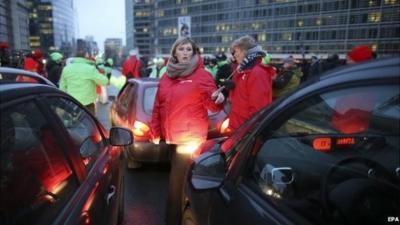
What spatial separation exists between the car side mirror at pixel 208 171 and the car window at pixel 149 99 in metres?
3.26

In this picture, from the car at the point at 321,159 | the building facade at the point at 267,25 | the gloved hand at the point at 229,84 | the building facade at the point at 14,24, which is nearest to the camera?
the car at the point at 321,159

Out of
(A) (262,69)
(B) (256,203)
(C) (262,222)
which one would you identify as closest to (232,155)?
(B) (256,203)

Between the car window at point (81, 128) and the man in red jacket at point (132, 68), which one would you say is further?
the man in red jacket at point (132, 68)

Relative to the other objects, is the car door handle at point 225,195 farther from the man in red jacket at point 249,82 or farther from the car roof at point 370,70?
the man in red jacket at point 249,82

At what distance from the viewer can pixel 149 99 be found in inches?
248

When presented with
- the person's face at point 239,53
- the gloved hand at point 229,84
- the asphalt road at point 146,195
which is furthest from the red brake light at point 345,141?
the asphalt road at point 146,195

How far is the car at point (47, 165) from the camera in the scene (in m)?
1.63

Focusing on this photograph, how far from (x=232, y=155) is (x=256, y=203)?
0.49 metres

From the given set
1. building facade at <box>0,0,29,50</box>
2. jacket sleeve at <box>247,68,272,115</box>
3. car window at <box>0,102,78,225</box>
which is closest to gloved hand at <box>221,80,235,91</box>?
jacket sleeve at <box>247,68,272,115</box>

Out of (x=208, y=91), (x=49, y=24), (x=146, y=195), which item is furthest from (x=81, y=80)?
(x=49, y=24)

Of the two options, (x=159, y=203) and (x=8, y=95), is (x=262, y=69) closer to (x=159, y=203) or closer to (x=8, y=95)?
(x=159, y=203)

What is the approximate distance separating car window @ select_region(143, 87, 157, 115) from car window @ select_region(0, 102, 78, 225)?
3.86 metres

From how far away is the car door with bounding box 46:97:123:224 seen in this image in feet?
7.06

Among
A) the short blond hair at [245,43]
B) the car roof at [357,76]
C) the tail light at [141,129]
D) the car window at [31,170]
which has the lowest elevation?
the tail light at [141,129]
